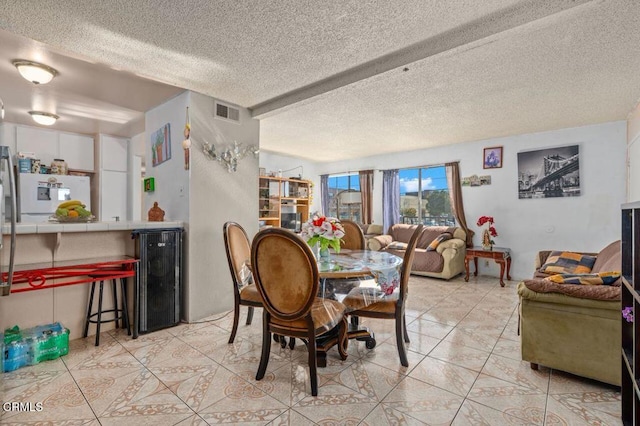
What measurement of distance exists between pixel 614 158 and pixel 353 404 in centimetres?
506

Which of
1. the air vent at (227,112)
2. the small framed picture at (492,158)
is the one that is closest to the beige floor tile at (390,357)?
the air vent at (227,112)

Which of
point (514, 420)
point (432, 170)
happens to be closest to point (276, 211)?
point (432, 170)

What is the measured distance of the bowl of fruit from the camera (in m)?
2.57

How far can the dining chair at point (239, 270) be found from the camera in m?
2.46

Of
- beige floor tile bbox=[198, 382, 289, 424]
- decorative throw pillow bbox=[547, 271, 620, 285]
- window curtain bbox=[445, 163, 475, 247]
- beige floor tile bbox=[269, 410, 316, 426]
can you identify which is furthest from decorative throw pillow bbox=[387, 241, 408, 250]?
beige floor tile bbox=[269, 410, 316, 426]

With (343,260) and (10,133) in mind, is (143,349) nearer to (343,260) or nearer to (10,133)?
(343,260)

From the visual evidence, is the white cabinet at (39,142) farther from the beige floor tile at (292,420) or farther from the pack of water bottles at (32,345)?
the beige floor tile at (292,420)

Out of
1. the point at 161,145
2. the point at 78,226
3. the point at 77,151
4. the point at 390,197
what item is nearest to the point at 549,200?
the point at 390,197

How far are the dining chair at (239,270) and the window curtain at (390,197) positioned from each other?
4323mm

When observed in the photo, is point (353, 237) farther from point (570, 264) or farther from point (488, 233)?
point (488, 233)

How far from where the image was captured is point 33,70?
2572 mm

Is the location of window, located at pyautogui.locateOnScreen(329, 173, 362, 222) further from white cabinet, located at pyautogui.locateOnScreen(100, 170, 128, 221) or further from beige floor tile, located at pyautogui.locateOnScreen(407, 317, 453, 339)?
Result: white cabinet, located at pyautogui.locateOnScreen(100, 170, 128, 221)

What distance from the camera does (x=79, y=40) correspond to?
219 centimetres

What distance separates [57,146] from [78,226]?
3217mm
